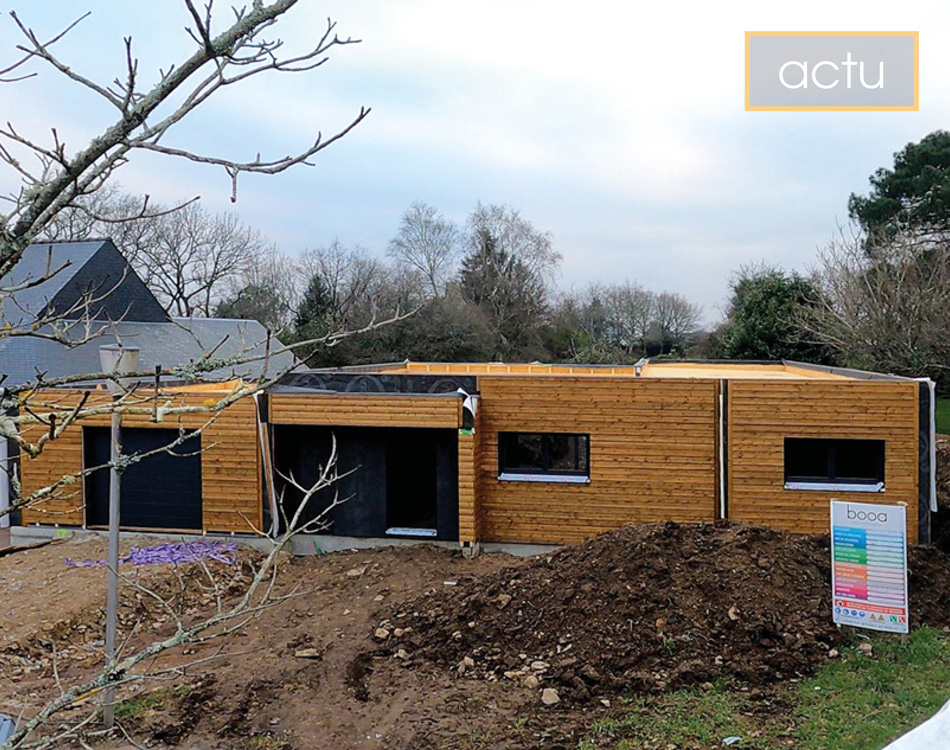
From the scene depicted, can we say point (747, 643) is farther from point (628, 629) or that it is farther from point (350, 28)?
point (350, 28)

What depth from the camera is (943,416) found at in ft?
72.6

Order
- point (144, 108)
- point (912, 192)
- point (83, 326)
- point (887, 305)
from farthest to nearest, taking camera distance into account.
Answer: point (912, 192) < point (887, 305) < point (83, 326) < point (144, 108)

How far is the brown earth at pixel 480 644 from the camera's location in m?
6.86

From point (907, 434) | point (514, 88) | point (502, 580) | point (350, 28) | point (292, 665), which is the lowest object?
point (292, 665)

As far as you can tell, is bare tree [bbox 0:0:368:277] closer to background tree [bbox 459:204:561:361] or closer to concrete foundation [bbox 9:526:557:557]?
concrete foundation [bbox 9:526:557:557]

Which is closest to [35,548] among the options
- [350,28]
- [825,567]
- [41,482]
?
[41,482]

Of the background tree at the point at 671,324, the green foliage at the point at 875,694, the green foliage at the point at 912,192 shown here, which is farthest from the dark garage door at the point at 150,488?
the background tree at the point at 671,324

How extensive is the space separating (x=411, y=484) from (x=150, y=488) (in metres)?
4.29

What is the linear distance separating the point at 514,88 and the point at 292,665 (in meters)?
6.27

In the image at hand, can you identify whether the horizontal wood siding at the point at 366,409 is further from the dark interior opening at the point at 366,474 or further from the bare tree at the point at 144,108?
the bare tree at the point at 144,108

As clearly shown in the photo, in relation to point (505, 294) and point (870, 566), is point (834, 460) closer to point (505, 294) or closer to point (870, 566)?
point (870, 566)

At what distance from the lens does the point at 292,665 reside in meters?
8.14

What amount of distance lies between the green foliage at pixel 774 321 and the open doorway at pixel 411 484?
15.8 metres

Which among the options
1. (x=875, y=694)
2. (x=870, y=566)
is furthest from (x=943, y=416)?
(x=875, y=694)
